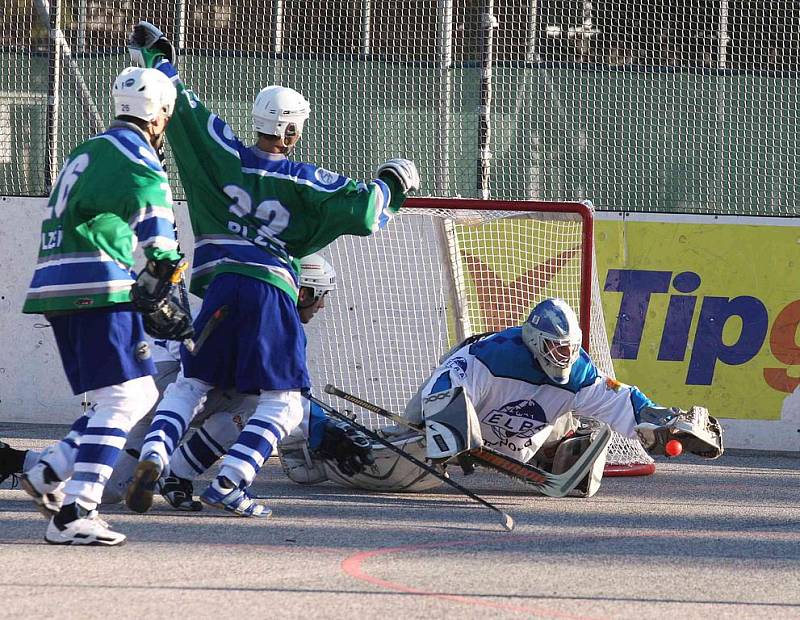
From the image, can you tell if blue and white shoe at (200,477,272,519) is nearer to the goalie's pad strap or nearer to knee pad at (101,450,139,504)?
knee pad at (101,450,139,504)

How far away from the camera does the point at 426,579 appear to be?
411cm

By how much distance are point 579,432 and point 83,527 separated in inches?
106

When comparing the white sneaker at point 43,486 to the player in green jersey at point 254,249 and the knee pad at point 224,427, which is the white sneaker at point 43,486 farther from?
the knee pad at point 224,427

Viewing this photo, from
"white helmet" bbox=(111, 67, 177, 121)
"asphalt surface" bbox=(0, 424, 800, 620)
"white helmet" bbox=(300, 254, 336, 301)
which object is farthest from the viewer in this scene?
"white helmet" bbox=(300, 254, 336, 301)

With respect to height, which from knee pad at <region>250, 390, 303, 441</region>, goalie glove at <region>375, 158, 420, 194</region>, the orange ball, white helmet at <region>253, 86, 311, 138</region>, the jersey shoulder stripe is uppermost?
white helmet at <region>253, 86, 311, 138</region>

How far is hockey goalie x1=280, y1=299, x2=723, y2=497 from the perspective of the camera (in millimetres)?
5816

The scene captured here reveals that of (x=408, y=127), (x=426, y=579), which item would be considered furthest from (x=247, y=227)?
(x=408, y=127)

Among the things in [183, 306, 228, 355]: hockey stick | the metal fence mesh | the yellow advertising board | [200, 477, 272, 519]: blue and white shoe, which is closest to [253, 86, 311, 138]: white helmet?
[183, 306, 228, 355]: hockey stick

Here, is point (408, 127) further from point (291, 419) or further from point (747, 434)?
point (291, 419)

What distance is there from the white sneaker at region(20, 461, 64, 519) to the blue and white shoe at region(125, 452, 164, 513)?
24cm

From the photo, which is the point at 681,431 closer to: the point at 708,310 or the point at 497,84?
the point at 708,310

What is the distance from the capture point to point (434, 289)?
7.66 m

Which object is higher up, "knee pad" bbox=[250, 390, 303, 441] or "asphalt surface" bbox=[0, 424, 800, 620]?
"knee pad" bbox=[250, 390, 303, 441]

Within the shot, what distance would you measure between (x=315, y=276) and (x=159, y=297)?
1.57 metres
